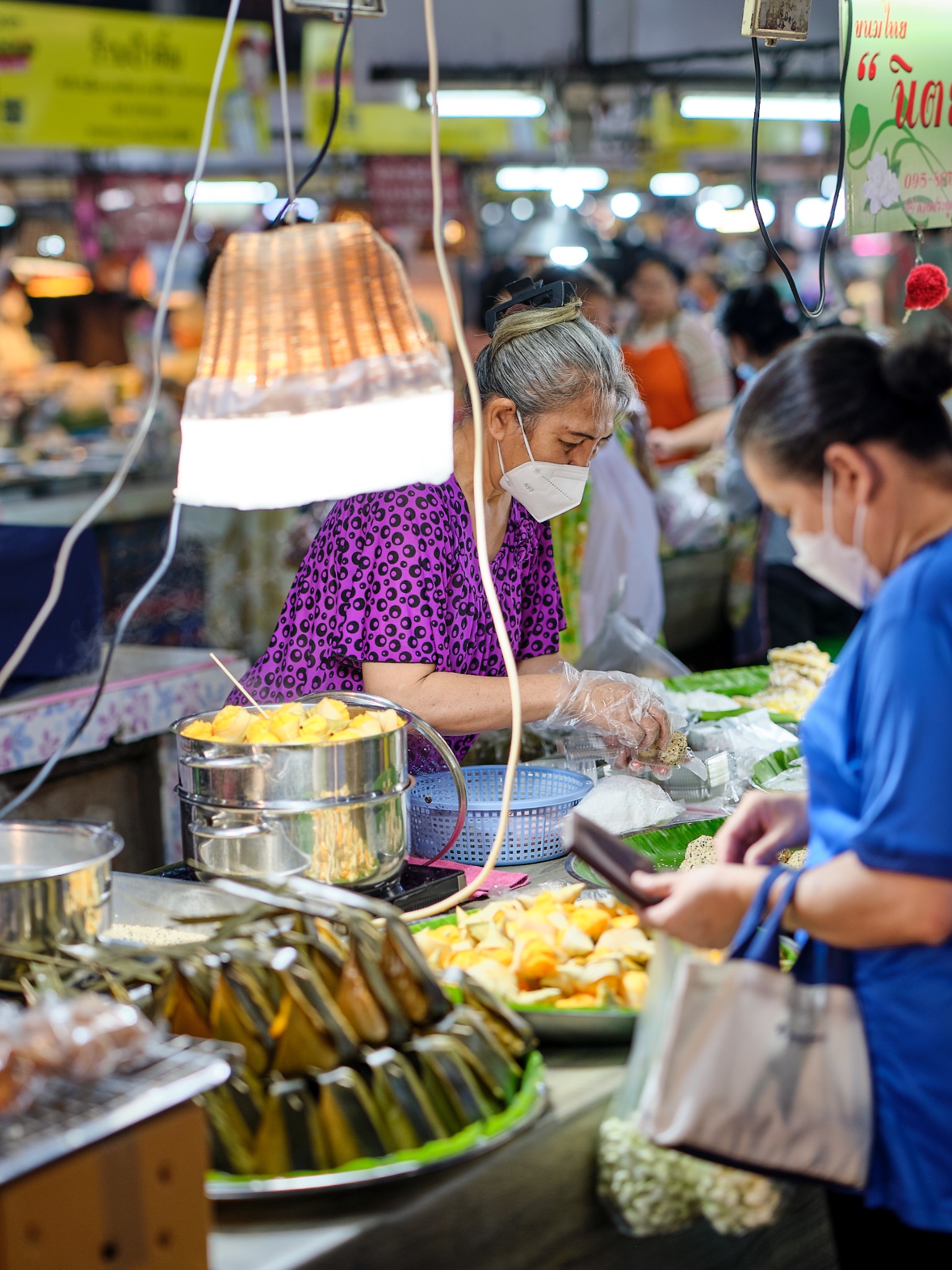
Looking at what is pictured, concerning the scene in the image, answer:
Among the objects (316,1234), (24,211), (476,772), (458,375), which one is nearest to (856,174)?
(458,375)

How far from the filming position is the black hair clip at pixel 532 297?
2994 mm

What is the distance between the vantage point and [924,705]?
145 centimetres

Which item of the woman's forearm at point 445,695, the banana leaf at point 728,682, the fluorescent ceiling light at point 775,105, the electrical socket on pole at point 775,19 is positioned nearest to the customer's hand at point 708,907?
the woman's forearm at point 445,695

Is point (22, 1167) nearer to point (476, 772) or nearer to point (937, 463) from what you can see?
point (937, 463)

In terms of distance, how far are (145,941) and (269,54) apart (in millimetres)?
8349

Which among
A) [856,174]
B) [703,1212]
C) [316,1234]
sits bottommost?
[703,1212]

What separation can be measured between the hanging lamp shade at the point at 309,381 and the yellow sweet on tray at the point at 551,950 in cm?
70

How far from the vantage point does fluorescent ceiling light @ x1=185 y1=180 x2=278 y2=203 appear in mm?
13359

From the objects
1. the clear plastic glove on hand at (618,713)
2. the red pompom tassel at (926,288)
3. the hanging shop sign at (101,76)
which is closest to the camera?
the clear plastic glove on hand at (618,713)

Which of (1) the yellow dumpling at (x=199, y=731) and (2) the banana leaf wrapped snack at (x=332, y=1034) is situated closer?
(2) the banana leaf wrapped snack at (x=332, y=1034)

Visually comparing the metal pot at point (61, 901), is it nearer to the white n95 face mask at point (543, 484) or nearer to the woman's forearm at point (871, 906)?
the woman's forearm at point (871, 906)

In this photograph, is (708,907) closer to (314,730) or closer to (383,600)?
(314,730)

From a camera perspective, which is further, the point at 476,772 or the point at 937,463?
the point at 476,772

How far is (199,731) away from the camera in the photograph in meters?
2.27
